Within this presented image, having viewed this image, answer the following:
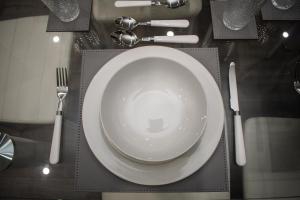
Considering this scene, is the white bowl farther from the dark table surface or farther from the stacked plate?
the dark table surface

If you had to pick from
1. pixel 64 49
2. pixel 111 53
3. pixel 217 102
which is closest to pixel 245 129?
pixel 217 102

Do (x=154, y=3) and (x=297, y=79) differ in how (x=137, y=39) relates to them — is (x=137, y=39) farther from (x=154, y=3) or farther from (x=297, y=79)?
(x=297, y=79)

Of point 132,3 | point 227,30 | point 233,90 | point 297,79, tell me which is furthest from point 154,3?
point 297,79

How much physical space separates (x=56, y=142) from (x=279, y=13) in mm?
640

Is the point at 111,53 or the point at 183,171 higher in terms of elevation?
the point at 111,53

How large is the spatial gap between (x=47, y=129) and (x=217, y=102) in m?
0.38

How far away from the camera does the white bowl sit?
0.52 meters

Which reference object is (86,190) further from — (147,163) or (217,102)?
(217,102)

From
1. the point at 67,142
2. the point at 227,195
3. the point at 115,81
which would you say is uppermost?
the point at 115,81

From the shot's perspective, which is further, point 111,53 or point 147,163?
point 111,53

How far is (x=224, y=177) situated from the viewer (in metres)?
0.54

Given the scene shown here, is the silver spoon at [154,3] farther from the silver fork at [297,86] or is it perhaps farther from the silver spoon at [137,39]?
the silver fork at [297,86]

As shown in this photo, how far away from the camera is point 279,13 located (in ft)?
2.25

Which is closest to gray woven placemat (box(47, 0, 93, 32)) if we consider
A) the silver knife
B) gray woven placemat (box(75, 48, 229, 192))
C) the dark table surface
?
the dark table surface
